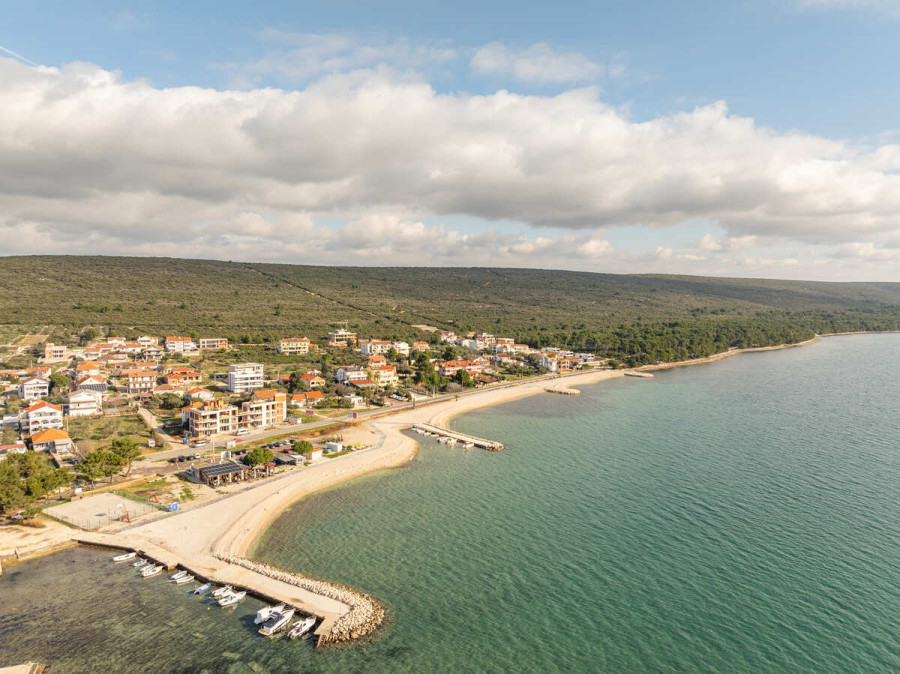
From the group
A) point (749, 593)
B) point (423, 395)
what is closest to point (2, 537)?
point (749, 593)

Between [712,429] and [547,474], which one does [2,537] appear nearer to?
[547,474]

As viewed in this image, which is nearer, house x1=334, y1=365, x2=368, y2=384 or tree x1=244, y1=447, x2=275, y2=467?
tree x1=244, y1=447, x2=275, y2=467

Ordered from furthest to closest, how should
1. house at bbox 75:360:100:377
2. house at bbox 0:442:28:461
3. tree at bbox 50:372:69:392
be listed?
1. house at bbox 75:360:100:377
2. tree at bbox 50:372:69:392
3. house at bbox 0:442:28:461

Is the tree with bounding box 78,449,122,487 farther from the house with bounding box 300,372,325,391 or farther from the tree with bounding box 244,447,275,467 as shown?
the house with bounding box 300,372,325,391

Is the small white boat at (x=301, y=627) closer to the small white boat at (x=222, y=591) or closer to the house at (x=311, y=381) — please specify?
the small white boat at (x=222, y=591)

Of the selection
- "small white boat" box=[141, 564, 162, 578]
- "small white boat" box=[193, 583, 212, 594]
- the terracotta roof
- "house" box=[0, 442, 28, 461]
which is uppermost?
the terracotta roof

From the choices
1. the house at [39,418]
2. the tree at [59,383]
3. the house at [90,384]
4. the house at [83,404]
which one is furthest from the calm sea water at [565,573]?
the tree at [59,383]

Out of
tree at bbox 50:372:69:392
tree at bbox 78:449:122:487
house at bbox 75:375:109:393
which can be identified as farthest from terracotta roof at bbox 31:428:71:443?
tree at bbox 50:372:69:392
